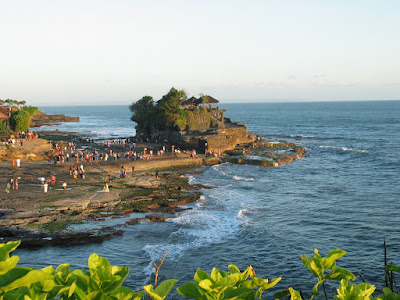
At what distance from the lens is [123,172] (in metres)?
36.1

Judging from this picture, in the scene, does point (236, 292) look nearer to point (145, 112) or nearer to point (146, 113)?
point (146, 113)

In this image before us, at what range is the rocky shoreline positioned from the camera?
20828 millimetres

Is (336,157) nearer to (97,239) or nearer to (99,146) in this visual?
(99,146)

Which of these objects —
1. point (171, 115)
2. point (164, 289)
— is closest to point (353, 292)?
point (164, 289)

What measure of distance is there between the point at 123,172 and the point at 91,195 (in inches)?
309

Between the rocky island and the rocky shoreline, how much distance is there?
2.2 inches

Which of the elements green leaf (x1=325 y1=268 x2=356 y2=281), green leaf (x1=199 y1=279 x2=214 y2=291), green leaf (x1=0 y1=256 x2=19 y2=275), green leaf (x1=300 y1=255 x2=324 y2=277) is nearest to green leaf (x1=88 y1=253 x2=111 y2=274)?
green leaf (x1=0 y1=256 x2=19 y2=275)

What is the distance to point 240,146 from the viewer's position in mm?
59219

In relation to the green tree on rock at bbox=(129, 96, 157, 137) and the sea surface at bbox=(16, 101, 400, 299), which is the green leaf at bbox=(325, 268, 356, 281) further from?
the green tree on rock at bbox=(129, 96, 157, 137)

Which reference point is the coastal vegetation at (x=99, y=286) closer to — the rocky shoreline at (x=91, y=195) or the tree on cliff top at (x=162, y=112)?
the rocky shoreline at (x=91, y=195)

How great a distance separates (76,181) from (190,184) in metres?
9.69

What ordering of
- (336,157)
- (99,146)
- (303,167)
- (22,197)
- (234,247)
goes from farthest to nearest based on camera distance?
(99,146) < (336,157) < (303,167) < (22,197) < (234,247)

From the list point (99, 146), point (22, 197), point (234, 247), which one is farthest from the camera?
point (99, 146)

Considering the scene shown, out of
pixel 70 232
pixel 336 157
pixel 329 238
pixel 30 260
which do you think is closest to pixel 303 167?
pixel 336 157
